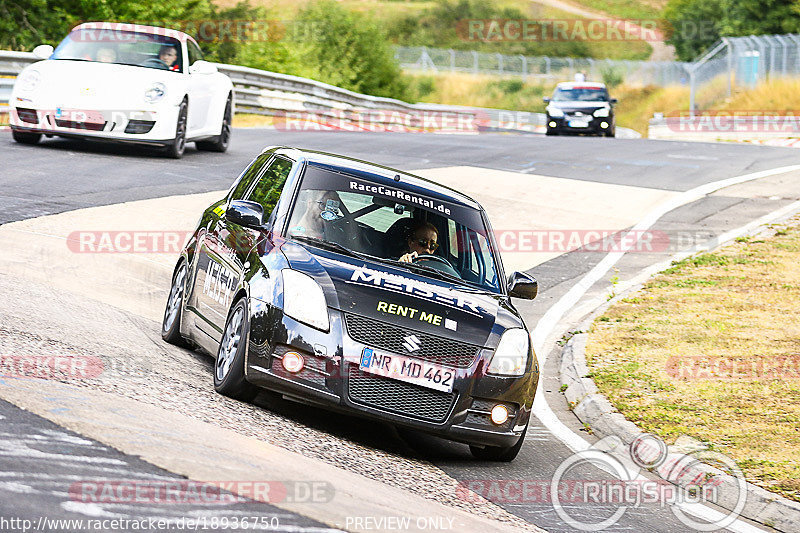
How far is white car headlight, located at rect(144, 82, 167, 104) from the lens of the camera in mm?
16781

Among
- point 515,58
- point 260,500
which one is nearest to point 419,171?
point 260,500

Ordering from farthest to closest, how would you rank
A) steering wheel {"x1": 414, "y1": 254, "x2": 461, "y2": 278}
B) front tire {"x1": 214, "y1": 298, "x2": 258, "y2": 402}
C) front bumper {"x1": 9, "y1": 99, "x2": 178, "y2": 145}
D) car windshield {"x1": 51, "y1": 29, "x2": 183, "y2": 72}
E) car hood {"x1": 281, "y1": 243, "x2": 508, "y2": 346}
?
1. car windshield {"x1": 51, "y1": 29, "x2": 183, "y2": 72}
2. front bumper {"x1": 9, "y1": 99, "x2": 178, "y2": 145}
3. steering wheel {"x1": 414, "y1": 254, "x2": 461, "y2": 278}
4. front tire {"x1": 214, "y1": 298, "x2": 258, "y2": 402}
5. car hood {"x1": 281, "y1": 243, "x2": 508, "y2": 346}

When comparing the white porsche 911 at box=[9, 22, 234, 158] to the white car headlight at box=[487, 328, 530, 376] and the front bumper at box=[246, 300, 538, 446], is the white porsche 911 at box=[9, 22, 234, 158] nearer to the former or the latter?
the front bumper at box=[246, 300, 538, 446]

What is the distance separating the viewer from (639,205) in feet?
62.1

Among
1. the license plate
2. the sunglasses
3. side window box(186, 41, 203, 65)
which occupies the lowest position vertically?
the license plate

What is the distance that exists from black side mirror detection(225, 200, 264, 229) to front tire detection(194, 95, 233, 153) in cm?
1195

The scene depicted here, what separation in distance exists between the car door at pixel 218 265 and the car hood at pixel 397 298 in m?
0.57

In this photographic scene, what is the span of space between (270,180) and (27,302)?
1946 mm

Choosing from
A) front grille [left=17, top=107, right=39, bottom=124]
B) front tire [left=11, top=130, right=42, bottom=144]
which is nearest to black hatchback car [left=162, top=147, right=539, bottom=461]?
front grille [left=17, top=107, right=39, bottom=124]

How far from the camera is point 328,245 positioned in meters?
7.68

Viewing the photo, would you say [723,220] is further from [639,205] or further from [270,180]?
[270,180]

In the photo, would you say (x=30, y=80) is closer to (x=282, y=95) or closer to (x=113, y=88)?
(x=113, y=88)

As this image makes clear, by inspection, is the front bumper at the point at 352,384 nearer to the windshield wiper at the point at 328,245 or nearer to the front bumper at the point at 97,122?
the windshield wiper at the point at 328,245

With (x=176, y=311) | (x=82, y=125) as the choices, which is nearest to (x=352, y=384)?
(x=176, y=311)
